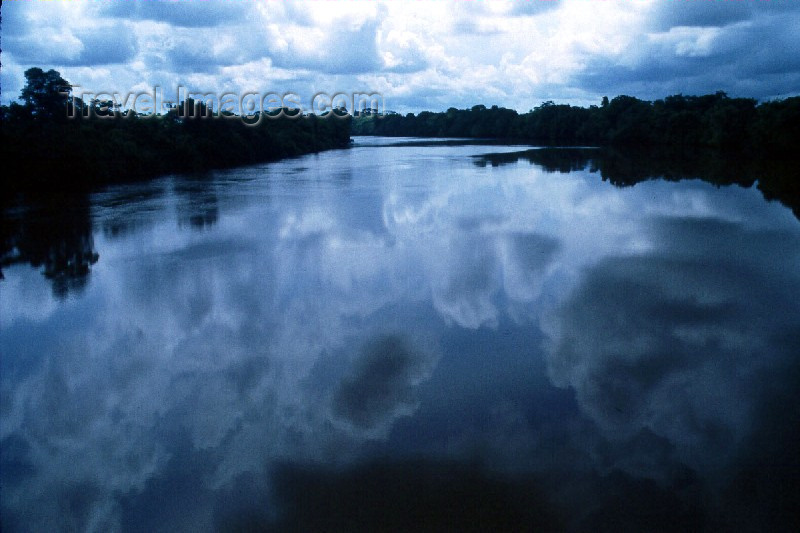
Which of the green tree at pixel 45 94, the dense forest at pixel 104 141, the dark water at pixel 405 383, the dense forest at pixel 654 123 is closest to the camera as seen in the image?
the dark water at pixel 405 383

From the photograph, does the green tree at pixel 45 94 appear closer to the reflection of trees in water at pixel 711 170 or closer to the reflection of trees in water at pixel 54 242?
the reflection of trees in water at pixel 54 242

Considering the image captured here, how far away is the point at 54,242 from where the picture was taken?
68.3 ft

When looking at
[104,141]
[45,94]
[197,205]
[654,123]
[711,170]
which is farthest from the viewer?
[654,123]

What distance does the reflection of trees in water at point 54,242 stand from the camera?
54.5 ft

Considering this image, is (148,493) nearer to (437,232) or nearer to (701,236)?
(437,232)

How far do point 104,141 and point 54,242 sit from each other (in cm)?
2294

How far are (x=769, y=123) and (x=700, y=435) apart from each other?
58.7 m

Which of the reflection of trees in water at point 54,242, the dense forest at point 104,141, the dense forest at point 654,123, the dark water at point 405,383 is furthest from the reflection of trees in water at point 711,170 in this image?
the reflection of trees in water at point 54,242

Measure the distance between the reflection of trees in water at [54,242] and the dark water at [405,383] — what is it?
0.16 m

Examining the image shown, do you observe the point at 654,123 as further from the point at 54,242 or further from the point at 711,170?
the point at 54,242

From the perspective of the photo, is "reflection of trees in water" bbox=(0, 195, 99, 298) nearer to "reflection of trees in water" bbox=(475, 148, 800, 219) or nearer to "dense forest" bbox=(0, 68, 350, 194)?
"dense forest" bbox=(0, 68, 350, 194)

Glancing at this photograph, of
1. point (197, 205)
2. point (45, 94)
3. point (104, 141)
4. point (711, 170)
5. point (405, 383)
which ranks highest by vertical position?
point (45, 94)

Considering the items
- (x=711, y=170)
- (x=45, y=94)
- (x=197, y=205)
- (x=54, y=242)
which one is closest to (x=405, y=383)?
(x=54, y=242)

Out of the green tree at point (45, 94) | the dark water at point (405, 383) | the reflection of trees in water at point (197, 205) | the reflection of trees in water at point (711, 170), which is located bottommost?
the dark water at point (405, 383)
